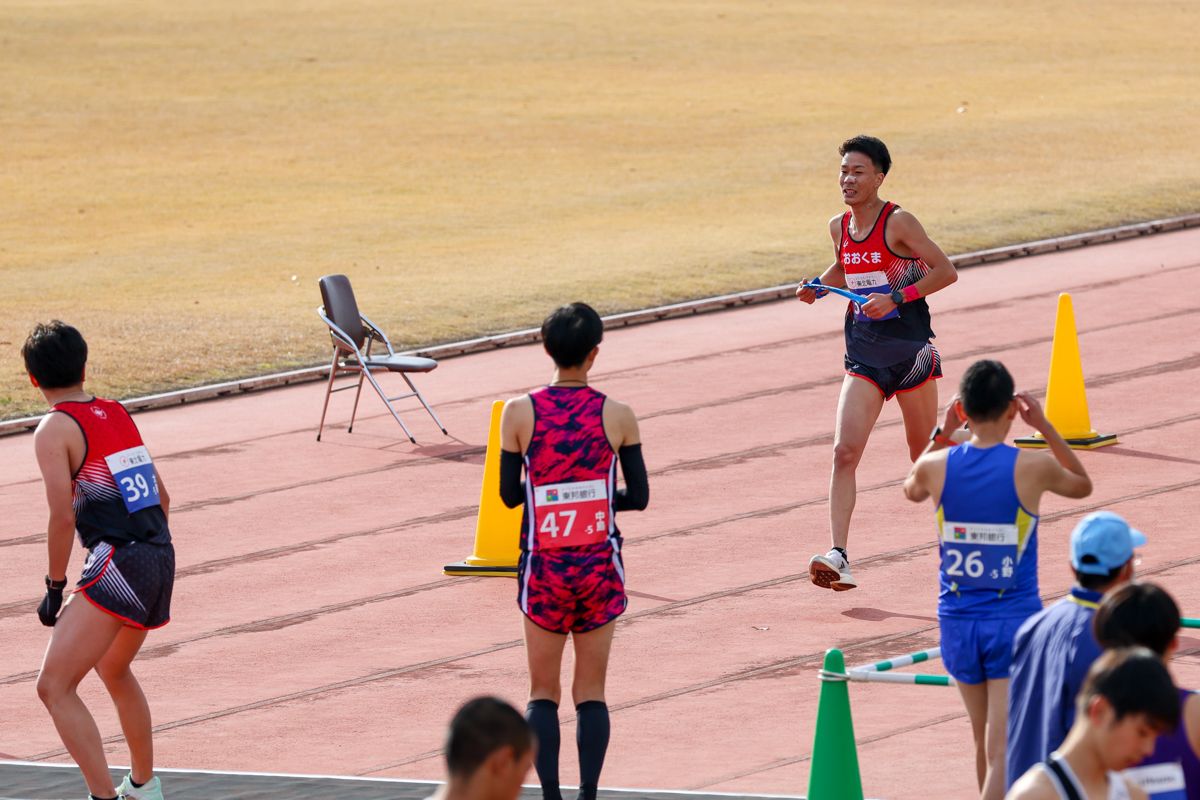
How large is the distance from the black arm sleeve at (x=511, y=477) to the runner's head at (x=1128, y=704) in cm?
309

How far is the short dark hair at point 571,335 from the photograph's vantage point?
7523 mm

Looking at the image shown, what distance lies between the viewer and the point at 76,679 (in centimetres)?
802

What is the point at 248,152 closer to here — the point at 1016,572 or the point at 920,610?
the point at 920,610

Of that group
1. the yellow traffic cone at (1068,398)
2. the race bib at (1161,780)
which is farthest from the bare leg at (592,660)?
the yellow traffic cone at (1068,398)

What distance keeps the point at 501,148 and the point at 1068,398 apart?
76.9 feet

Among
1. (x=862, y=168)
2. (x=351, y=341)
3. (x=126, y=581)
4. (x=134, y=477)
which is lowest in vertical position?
(x=126, y=581)

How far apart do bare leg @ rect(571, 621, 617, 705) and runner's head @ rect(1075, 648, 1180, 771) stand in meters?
3.01

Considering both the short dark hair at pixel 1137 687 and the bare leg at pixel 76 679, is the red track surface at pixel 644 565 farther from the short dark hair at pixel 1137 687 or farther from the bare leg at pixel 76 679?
the short dark hair at pixel 1137 687

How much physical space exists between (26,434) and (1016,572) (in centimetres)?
1123

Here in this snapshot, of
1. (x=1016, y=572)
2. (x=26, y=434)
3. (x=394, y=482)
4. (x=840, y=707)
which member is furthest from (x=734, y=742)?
(x=26, y=434)

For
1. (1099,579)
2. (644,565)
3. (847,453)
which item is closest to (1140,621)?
(1099,579)

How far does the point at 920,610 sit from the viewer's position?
10.9m

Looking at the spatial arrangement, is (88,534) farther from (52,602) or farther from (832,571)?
(832,571)

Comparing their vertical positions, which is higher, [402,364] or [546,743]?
[402,364]
